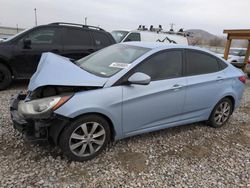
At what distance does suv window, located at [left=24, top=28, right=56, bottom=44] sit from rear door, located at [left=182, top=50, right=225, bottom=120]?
149 inches

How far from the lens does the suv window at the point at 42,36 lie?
222 inches

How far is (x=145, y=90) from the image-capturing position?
3.01 m

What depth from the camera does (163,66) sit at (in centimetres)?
328

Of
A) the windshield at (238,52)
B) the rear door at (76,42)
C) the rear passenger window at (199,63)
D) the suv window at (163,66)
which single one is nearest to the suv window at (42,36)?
the rear door at (76,42)

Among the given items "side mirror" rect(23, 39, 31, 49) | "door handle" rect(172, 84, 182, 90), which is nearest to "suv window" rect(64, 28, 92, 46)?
"side mirror" rect(23, 39, 31, 49)

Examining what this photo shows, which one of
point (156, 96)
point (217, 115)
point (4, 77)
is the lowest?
point (217, 115)

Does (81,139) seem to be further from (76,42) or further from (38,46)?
(76,42)

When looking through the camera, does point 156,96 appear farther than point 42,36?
No

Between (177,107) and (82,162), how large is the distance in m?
1.61

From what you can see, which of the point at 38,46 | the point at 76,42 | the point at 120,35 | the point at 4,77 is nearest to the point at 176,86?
the point at 76,42

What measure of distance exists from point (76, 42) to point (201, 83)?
151 inches

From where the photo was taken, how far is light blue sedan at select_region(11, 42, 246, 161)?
258 centimetres

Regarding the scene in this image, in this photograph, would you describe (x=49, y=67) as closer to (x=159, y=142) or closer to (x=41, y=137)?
(x=41, y=137)

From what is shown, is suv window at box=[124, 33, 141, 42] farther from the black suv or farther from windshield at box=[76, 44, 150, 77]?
windshield at box=[76, 44, 150, 77]
